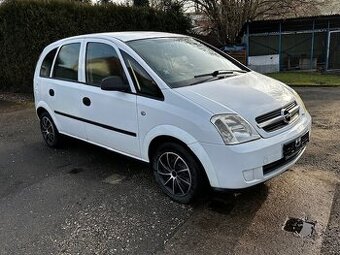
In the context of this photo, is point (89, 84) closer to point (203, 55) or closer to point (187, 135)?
point (203, 55)

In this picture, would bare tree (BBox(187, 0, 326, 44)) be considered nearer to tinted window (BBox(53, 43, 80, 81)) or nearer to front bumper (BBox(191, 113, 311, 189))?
tinted window (BBox(53, 43, 80, 81))

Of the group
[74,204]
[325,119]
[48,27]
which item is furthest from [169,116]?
[48,27]

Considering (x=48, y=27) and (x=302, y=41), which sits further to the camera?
(x=302, y=41)

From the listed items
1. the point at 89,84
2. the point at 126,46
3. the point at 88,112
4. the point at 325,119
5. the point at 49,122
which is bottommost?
the point at 325,119

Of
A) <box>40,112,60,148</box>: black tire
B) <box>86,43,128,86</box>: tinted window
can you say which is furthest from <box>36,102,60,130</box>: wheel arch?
<box>86,43,128,86</box>: tinted window

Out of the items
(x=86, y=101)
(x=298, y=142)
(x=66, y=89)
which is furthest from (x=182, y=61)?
(x=66, y=89)

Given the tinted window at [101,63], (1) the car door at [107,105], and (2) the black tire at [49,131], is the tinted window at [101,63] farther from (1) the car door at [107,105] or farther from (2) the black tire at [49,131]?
(2) the black tire at [49,131]

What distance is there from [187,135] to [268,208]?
112cm

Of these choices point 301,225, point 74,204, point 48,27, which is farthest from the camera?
point 48,27

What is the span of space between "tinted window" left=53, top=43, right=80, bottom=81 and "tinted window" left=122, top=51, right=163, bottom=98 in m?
1.07

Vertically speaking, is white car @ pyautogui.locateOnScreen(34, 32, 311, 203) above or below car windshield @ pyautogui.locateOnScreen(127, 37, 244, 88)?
below

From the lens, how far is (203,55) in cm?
462

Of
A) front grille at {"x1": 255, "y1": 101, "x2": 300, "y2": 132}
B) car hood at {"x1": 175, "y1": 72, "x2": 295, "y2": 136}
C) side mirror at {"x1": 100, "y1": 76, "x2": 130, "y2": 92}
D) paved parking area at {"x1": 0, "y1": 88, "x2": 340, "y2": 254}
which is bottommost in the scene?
paved parking area at {"x1": 0, "y1": 88, "x2": 340, "y2": 254}

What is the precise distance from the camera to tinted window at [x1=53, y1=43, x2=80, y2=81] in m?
4.99
